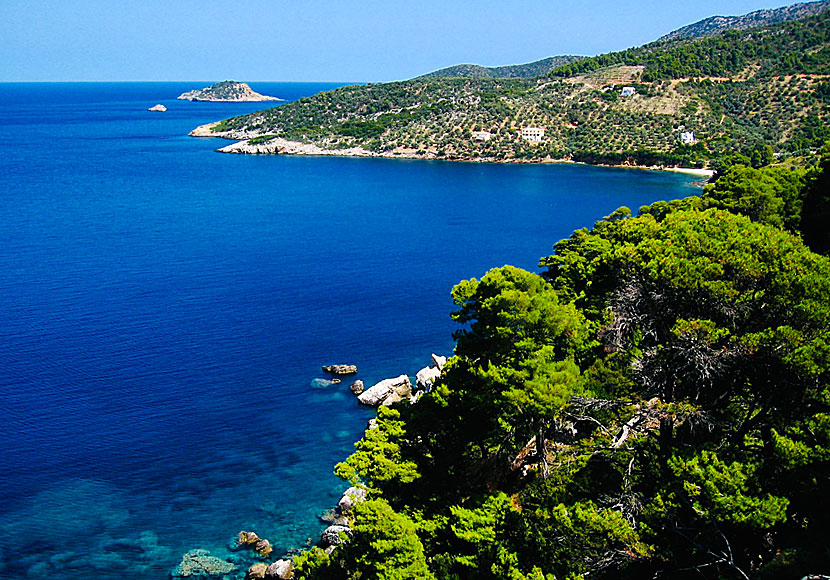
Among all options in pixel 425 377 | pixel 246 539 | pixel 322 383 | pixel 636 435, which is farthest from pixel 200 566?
pixel 636 435

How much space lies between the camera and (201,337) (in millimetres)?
48938

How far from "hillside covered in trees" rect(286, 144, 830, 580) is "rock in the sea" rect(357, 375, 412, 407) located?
14461 millimetres

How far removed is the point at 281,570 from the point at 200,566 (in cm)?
371

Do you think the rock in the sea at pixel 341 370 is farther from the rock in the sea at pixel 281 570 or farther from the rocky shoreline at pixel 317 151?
the rocky shoreline at pixel 317 151

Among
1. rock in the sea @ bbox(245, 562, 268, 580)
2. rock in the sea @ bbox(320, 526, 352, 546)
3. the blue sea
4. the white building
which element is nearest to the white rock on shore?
the white building

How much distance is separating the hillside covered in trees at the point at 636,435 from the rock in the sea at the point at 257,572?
4.28 metres

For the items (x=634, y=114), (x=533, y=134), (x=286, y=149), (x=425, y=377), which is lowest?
(x=425, y=377)

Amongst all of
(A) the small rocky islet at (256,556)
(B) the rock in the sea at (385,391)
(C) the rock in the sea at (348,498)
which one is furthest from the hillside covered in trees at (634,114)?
(A) the small rocky islet at (256,556)

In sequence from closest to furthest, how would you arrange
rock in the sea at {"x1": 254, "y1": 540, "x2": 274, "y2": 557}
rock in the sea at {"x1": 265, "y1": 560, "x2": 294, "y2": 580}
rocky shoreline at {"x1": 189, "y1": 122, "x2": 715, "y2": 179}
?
rock in the sea at {"x1": 265, "y1": 560, "x2": 294, "y2": 580}, rock in the sea at {"x1": 254, "y1": 540, "x2": 274, "y2": 557}, rocky shoreline at {"x1": 189, "y1": 122, "x2": 715, "y2": 179}

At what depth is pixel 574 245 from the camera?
45688 mm

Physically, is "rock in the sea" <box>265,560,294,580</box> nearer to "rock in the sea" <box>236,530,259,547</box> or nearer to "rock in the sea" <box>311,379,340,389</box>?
"rock in the sea" <box>236,530,259,547</box>

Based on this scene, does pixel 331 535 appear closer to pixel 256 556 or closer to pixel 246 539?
pixel 256 556

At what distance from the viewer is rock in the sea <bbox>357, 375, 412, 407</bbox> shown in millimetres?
40250

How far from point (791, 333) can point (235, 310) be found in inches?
1838
